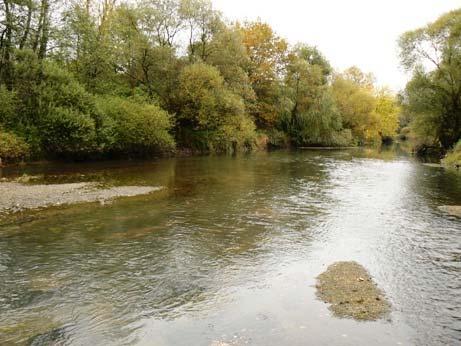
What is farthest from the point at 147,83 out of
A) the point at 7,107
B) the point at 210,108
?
the point at 7,107

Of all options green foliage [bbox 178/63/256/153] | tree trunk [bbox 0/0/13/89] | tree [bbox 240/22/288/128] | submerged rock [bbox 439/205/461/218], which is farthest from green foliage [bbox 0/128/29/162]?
tree [bbox 240/22/288/128]

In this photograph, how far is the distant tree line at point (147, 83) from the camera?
34938 millimetres

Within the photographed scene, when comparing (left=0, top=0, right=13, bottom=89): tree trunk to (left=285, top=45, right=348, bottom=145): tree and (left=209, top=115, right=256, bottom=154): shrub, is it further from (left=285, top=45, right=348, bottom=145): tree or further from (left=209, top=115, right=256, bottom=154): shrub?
(left=285, top=45, right=348, bottom=145): tree

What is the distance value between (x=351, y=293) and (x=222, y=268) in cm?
379

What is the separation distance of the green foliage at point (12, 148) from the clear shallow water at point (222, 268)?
16.7 m

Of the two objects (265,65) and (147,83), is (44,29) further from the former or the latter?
(265,65)

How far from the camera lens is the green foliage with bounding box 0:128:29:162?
3278cm

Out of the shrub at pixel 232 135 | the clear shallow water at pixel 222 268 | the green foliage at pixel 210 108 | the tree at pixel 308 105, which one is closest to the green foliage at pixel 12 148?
the clear shallow water at pixel 222 268

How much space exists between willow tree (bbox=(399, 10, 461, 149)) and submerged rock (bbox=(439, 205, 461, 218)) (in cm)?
3541

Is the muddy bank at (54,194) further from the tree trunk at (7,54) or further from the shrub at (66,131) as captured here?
the tree trunk at (7,54)

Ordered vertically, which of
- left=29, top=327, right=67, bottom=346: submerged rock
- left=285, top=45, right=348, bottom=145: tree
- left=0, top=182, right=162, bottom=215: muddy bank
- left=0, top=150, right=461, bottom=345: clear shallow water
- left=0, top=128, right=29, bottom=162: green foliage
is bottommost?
left=29, top=327, right=67, bottom=346: submerged rock

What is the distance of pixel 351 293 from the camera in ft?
33.4

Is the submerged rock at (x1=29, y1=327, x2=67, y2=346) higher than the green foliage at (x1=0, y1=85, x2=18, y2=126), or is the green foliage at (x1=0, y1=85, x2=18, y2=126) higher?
the green foliage at (x1=0, y1=85, x2=18, y2=126)

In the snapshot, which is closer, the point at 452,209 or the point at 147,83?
the point at 452,209
